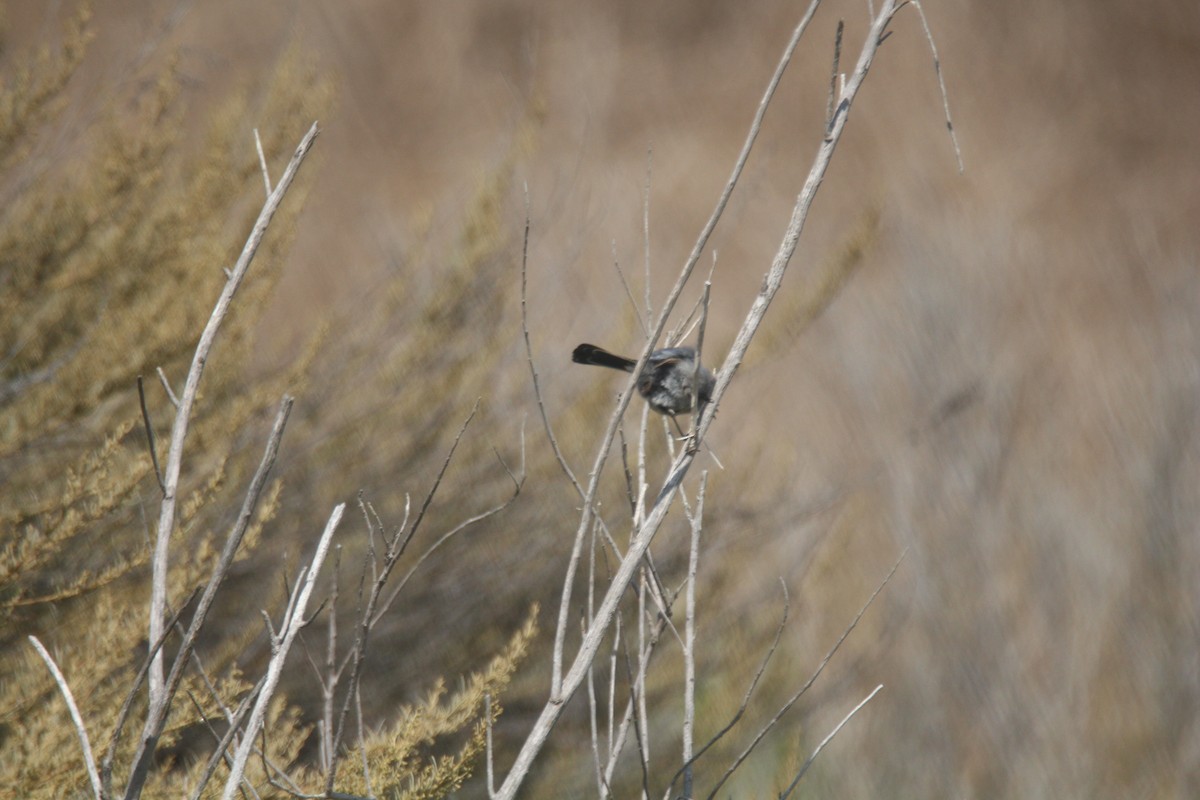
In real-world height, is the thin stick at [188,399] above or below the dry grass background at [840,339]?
above

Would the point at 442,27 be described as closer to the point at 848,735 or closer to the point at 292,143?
the point at 292,143

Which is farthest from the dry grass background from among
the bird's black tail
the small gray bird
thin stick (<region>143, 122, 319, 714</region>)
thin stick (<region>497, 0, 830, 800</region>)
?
thin stick (<region>143, 122, 319, 714</region>)

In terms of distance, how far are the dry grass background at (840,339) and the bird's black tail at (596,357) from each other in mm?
983

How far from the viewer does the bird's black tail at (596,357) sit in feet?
4.77

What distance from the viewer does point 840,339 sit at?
435 centimetres

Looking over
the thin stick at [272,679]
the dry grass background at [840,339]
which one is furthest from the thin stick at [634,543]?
the dry grass background at [840,339]

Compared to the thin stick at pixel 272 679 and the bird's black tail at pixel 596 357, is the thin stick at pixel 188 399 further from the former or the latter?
the bird's black tail at pixel 596 357

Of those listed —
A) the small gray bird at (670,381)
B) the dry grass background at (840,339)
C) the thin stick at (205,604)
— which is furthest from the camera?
the dry grass background at (840,339)

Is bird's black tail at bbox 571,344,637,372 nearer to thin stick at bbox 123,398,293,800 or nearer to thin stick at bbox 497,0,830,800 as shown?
thin stick at bbox 497,0,830,800

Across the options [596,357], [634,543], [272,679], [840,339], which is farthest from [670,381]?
[840,339]

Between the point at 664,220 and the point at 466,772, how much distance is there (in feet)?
16.9

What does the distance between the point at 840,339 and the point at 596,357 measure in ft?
9.79

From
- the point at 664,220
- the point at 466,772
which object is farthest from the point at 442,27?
the point at 466,772

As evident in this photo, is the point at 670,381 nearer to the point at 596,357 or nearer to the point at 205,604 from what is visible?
the point at 596,357
